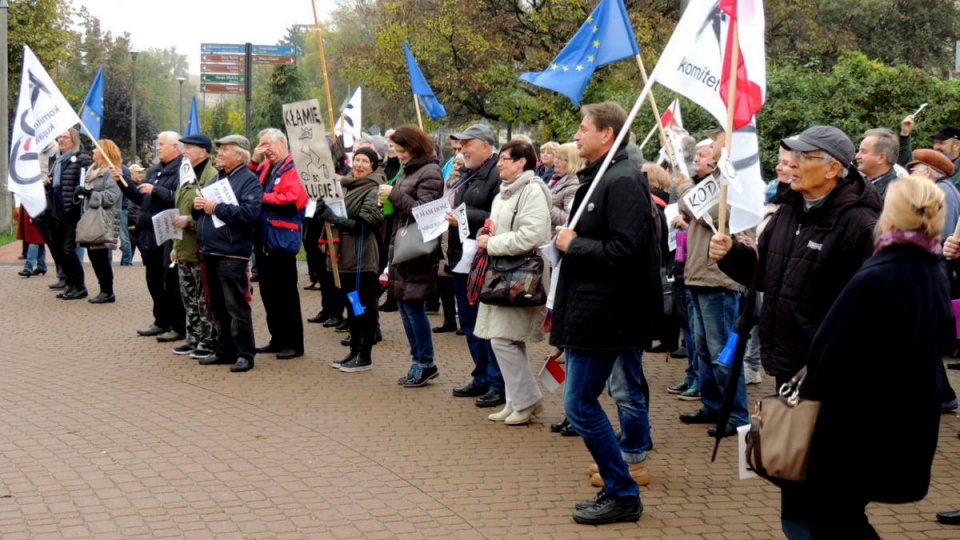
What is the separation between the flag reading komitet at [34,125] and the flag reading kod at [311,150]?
2.90 meters

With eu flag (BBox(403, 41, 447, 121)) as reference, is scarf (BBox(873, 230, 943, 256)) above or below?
below

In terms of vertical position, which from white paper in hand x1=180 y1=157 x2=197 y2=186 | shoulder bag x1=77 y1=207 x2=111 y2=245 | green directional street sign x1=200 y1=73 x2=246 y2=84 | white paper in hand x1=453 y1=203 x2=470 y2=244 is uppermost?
green directional street sign x1=200 y1=73 x2=246 y2=84

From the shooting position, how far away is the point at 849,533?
13.1ft

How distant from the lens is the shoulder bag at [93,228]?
13.6m

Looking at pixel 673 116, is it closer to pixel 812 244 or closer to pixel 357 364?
pixel 357 364

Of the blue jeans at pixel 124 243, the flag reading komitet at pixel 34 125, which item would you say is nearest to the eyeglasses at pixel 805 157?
the flag reading komitet at pixel 34 125

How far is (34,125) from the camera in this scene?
11250 millimetres

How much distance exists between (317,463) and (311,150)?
3326 millimetres

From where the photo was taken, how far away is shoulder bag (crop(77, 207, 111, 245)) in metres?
13.6

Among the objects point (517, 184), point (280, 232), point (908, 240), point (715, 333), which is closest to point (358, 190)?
point (280, 232)

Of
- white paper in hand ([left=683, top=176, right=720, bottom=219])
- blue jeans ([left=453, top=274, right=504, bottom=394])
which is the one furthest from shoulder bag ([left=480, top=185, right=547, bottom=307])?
white paper in hand ([left=683, top=176, right=720, bottom=219])

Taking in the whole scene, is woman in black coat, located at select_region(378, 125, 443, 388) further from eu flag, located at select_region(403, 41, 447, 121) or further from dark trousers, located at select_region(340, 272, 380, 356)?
eu flag, located at select_region(403, 41, 447, 121)

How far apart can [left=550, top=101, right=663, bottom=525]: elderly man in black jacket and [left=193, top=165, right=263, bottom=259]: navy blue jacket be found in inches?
174

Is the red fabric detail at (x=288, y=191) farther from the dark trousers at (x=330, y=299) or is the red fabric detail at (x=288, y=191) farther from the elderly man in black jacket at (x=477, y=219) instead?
the dark trousers at (x=330, y=299)
